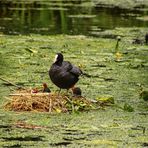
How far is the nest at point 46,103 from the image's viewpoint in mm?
6305

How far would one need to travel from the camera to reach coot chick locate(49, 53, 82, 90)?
655 cm

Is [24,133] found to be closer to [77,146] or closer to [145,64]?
[77,146]

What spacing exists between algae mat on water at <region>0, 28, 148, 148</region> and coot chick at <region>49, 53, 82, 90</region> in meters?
0.47

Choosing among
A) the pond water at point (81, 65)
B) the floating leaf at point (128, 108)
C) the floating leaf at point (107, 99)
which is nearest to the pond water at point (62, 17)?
the pond water at point (81, 65)

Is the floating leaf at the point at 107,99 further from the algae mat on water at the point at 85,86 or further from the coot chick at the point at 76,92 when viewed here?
the coot chick at the point at 76,92

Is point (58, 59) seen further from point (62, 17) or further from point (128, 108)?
point (62, 17)

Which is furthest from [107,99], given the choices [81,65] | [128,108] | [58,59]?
[81,65]

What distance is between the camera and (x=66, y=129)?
5.58m

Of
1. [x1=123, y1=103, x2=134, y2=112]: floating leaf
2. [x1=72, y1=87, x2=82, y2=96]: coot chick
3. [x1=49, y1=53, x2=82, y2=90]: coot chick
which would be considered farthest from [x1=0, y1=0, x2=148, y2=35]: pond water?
Answer: [x1=123, y1=103, x2=134, y2=112]: floating leaf

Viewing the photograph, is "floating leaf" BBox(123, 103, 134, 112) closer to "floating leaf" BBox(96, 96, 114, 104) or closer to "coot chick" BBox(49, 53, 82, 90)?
"floating leaf" BBox(96, 96, 114, 104)

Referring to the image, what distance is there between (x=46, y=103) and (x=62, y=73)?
39 centimetres

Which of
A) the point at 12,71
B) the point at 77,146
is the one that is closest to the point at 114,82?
the point at 12,71

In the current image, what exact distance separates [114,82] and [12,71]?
1.43m

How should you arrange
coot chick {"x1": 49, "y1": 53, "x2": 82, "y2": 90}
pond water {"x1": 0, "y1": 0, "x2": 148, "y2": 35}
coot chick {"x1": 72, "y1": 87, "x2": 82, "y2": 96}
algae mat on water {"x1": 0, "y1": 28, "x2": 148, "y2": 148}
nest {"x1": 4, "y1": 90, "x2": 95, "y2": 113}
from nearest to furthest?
1. algae mat on water {"x1": 0, "y1": 28, "x2": 148, "y2": 148}
2. nest {"x1": 4, "y1": 90, "x2": 95, "y2": 113}
3. coot chick {"x1": 49, "y1": 53, "x2": 82, "y2": 90}
4. coot chick {"x1": 72, "y1": 87, "x2": 82, "y2": 96}
5. pond water {"x1": 0, "y1": 0, "x2": 148, "y2": 35}
